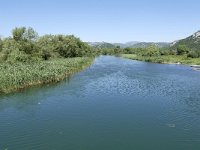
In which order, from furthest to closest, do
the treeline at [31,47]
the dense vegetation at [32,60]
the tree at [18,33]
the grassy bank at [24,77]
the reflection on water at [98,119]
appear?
the tree at [18,33]
the treeline at [31,47]
the dense vegetation at [32,60]
the grassy bank at [24,77]
the reflection on water at [98,119]

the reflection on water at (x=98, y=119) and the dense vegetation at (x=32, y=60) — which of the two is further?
the dense vegetation at (x=32, y=60)

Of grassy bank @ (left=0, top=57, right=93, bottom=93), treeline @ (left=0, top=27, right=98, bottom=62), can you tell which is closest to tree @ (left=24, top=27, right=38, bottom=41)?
treeline @ (left=0, top=27, right=98, bottom=62)

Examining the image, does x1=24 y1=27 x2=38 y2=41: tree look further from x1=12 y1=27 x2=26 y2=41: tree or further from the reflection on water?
the reflection on water

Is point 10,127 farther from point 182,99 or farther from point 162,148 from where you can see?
point 182,99

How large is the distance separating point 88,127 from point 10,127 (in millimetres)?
6182

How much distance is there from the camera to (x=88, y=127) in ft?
77.2

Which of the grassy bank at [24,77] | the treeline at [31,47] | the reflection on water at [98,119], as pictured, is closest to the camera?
the reflection on water at [98,119]

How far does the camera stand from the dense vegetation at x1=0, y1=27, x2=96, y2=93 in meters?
39.2

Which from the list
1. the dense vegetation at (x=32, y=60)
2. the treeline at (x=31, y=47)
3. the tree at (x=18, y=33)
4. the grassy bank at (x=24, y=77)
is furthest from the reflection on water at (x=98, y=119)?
the tree at (x=18, y=33)

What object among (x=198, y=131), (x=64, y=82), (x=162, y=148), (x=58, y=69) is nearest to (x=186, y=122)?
(x=198, y=131)

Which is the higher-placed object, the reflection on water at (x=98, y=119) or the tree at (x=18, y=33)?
the tree at (x=18, y=33)

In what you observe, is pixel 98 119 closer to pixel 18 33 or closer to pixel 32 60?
pixel 32 60

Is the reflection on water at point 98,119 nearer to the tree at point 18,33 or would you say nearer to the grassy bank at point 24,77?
the grassy bank at point 24,77

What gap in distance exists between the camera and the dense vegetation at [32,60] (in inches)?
1545
